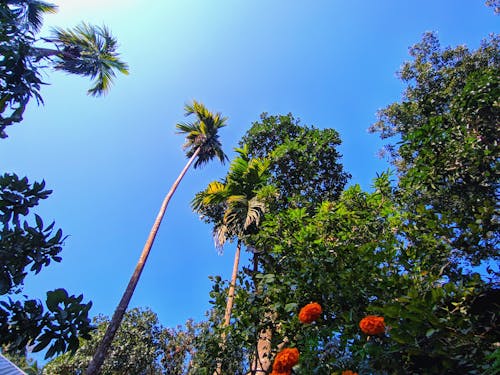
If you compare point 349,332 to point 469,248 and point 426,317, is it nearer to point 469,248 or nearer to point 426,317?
point 426,317

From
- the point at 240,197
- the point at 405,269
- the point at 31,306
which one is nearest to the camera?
the point at 31,306

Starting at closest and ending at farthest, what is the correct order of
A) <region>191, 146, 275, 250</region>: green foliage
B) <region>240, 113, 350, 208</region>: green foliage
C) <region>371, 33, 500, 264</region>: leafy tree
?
<region>371, 33, 500, 264</region>: leafy tree < <region>191, 146, 275, 250</region>: green foliage < <region>240, 113, 350, 208</region>: green foliage

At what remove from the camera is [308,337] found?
2.77m

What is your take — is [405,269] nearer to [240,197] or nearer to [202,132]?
[240,197]

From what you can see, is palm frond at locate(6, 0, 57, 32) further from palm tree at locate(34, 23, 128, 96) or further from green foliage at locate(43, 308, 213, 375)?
green foliage at locate(43, 308, 213, 375)

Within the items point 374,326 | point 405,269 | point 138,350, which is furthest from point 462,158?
point 138,350

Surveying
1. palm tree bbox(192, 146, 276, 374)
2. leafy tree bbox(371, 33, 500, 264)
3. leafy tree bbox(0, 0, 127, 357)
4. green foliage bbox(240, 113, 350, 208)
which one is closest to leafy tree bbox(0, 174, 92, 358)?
leafy tree bbox(0, 0, 127, 357)

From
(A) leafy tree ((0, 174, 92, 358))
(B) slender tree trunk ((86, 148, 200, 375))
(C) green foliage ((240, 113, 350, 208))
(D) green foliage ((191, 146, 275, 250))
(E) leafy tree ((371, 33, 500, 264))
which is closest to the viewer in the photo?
(A) leafy tree ((0, 174, 92, 358))

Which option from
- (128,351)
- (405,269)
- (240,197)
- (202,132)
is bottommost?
(405,269)

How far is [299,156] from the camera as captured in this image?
8219mm

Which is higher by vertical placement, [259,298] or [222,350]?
[259,298]

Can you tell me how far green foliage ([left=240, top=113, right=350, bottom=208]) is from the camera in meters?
8.05

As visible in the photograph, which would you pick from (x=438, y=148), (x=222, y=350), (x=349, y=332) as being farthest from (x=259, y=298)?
(x=438, y=148)

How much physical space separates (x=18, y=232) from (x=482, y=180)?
4.78 meters
